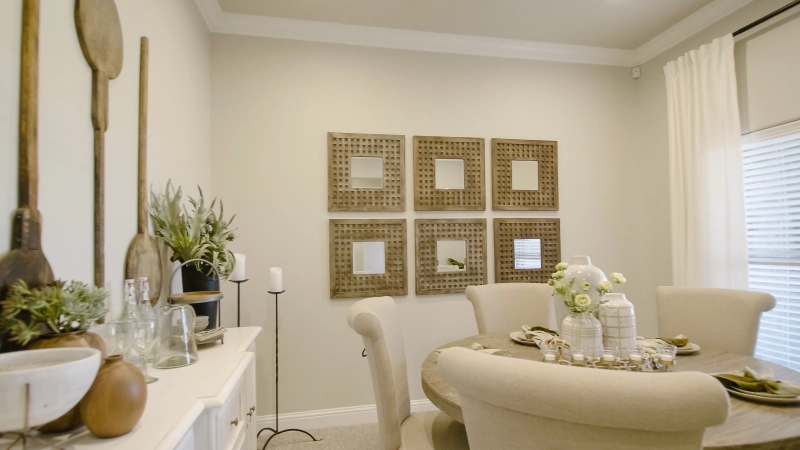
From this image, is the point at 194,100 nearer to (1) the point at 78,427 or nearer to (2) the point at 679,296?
(1) the point at 78,427

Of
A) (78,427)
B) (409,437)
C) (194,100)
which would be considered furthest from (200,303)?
(194,100)

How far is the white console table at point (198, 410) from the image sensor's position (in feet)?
2.46

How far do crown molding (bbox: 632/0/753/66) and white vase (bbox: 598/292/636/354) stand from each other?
7.70ft

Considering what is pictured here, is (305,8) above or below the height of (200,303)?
above

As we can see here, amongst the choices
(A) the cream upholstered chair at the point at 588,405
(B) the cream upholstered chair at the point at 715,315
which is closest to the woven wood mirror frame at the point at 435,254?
(B) the cream upholstered chair at the point at 715,315

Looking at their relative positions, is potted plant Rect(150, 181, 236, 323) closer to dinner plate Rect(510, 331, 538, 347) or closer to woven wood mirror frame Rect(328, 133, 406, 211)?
woven wood mirror frame Rect(328, 133, 406, 211)

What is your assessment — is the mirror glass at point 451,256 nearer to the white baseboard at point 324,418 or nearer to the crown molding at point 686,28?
the white baseboard at point 324,418

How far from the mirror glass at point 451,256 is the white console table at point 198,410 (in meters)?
1.59

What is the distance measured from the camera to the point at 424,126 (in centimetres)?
289

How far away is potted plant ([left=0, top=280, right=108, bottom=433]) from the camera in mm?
755

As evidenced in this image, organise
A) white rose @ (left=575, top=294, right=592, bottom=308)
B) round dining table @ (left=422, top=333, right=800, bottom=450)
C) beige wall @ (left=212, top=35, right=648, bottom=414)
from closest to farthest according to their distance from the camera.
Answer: round dining table @ (left=422, top=333, right=800, bottom=450) → white rose @ (left=575, top=294, right=592, bottom=308) → beige wall @ (left=212, top=35, right=648, bottom=414)

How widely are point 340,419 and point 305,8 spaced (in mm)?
2766

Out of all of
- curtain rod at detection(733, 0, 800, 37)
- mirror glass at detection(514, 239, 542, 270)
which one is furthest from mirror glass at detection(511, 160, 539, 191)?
curtain rod at detection(733, 0, 800, 37)

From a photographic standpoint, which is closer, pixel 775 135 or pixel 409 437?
pixel 409 437
